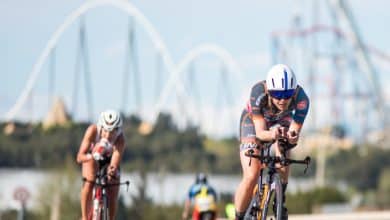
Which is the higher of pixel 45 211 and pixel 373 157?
pixel 373 157

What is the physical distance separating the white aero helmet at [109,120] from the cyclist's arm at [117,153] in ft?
0.87

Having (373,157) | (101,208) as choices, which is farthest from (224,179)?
(101,208)

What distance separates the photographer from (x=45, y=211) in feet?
153

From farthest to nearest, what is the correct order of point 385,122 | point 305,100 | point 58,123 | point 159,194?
point 385,122, point 58,123, point 159,194, point 305,100

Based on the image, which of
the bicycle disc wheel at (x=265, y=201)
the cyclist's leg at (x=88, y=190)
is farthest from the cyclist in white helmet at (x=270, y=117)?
the cyclist's leg at (x=88, y=190)

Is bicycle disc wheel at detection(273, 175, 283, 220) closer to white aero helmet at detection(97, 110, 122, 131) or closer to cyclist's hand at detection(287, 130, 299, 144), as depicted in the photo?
cyclist's hand at detection(287, 130, 299, 144)

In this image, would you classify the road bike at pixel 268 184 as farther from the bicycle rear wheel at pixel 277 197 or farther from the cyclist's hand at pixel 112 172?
the cyclist's hand at pixel 112 172

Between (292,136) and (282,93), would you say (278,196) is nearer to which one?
(292,136)

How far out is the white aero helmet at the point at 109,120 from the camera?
12250mm

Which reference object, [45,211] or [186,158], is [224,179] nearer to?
[186,158]

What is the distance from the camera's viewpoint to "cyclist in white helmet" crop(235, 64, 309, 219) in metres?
9.44

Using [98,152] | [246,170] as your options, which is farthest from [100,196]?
[246,170]

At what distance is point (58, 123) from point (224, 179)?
49.4ft

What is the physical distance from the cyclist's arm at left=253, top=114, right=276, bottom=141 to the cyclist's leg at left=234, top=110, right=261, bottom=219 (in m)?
0.31
